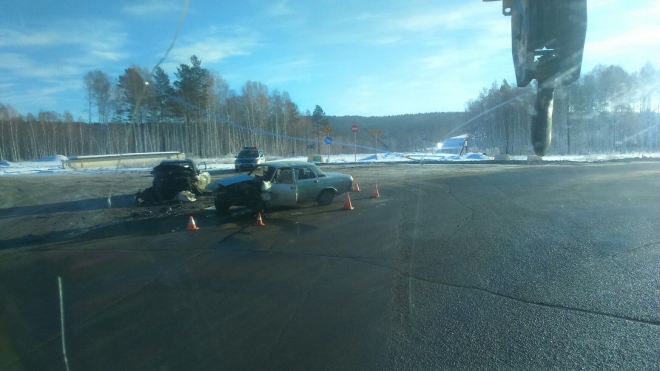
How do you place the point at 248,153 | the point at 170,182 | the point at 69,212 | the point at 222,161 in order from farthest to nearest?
1. the point at 222,161
2. the point at 248,153
3. the point at 170,182
4. the point at 69,212

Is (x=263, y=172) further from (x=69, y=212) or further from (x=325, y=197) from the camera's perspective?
(x=69, y=212)

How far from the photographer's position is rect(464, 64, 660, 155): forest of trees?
40.4ft

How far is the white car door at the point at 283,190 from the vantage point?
13.4 metres

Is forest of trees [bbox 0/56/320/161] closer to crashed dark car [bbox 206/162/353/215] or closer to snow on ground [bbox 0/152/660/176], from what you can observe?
snow on ground [bbox 0/152/660/176]

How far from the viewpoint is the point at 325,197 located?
14.4m

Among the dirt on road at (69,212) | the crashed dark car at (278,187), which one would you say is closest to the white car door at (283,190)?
the crashed dark car at (278,187)

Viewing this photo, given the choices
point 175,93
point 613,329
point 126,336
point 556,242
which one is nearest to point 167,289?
point 126,336

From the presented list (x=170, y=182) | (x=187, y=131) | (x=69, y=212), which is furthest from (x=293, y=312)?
(x=187, y=131)

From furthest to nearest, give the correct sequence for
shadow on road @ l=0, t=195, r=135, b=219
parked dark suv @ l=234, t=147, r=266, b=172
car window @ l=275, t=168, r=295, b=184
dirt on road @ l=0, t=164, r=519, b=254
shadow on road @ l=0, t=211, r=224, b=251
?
parked dark suv @ l=234, t=147, r=266, b=172 < shadow on road @ l=0, t=195, r=135, b=219 < car window @ l=275, t=168, r=295, b=184 < dirt on road @ l=0, t=164, r=519, b=254 < shadow on road @ l=0, t=211, r=224, b=251

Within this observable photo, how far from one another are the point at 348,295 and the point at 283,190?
7.57 m

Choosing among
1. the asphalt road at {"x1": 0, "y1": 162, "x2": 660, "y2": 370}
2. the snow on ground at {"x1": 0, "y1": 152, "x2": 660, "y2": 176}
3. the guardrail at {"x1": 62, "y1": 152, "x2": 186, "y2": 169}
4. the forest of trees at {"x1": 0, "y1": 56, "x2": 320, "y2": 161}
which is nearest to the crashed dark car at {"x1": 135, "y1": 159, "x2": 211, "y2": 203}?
the asphalt road at {"x1": 0, "y1": 162, "x2": 660, "y2": 370}

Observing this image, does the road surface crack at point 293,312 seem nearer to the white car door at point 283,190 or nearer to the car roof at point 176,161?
the white car door at point 283,190

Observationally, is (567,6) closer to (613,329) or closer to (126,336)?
(613,329)

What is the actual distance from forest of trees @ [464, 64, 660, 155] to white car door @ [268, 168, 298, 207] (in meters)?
6.31
